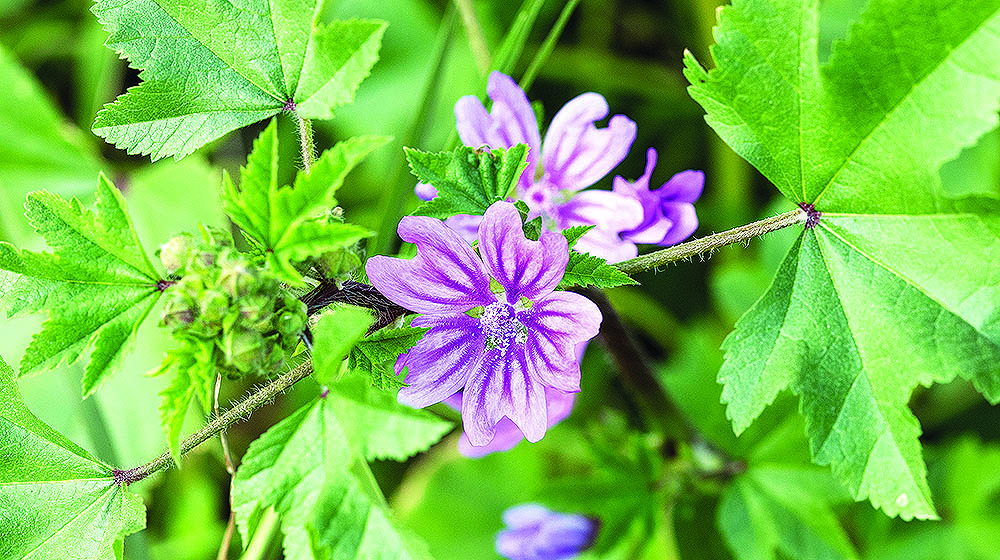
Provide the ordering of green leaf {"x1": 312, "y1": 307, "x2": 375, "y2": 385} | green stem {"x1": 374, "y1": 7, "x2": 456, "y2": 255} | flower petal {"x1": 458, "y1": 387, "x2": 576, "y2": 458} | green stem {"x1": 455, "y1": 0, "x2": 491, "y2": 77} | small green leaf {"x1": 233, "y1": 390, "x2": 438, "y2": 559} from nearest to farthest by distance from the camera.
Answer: green leaf {"x1": 312, "y1": 307, "x2": 375, "y2": 385} < small green leaf {"x1": 233, "y1": 390, "x2": 438, "y2": 559} < flower petal {"x1": 458, "y1": 387, "x2": 576, "y2": 458} < green stem {"x1": 374, "y1": 7, "x2": 456, "y2": 255} < green stem {"x1": 455, "y1": 0, "x2": 491, "y2": 77}

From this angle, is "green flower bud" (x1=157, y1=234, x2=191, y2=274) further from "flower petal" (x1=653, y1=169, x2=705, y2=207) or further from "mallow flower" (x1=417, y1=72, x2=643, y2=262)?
"flower petal" (x1=653, y1=169, x2=705, y2=207)

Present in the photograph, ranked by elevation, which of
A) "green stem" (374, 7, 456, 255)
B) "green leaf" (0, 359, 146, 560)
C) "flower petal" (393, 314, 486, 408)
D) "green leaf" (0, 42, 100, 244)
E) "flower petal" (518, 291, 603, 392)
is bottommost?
"green leaf" (0, 42, 100, 244)

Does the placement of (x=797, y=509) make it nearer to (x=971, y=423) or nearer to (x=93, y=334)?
(x=971, y=423)

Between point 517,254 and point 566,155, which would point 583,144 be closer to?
point 566,155

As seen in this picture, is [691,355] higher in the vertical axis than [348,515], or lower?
lower

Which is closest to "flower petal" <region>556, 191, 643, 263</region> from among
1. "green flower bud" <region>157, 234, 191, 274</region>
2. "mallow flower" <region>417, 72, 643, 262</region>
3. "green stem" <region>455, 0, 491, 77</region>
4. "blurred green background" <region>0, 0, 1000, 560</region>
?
"mallow flower" <region>417, 72, 643, 262</region>

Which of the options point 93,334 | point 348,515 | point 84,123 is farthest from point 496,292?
point 84,123
